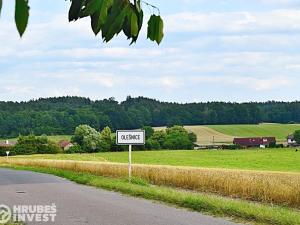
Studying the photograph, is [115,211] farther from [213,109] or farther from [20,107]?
[213,109]

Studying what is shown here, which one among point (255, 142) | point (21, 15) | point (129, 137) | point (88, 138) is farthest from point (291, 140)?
point (21, 15)

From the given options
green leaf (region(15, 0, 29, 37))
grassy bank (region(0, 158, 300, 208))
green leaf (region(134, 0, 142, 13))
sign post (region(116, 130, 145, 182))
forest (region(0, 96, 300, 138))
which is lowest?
grassy bank (region(0, 158, 300, 208))

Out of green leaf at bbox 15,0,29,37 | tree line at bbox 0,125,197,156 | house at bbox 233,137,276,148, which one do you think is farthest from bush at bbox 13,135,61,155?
green leaf at bbox 15,0,29,37

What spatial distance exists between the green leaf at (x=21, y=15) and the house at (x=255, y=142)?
111 meters

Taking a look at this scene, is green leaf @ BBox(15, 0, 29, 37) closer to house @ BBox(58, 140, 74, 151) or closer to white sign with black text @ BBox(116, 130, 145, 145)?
white sign with black text @ BBox(116, 130, 145, 145)

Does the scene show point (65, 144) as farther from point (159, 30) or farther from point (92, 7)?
point (92, 7)

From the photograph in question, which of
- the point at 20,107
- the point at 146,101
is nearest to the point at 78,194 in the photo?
the point at 20,107

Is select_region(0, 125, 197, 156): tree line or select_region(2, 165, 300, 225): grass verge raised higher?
select_region(2, 165, 300, 225): grass verge

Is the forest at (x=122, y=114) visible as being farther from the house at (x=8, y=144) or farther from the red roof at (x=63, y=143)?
the red roof at (x=63, y=143)

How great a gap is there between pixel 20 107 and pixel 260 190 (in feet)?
309

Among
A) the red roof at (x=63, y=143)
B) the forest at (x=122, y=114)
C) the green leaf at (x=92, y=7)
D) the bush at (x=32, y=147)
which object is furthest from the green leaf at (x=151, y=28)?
the red roof at (x=63, y=143)

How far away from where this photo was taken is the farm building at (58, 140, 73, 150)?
348ft

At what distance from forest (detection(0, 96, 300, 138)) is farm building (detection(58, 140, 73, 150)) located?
9.76 feet

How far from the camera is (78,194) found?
58.1 feet
